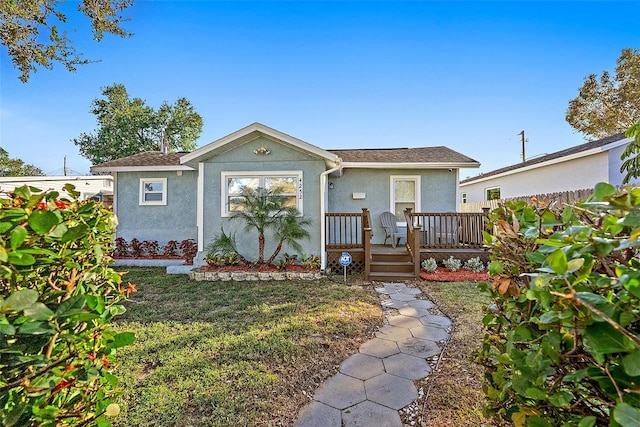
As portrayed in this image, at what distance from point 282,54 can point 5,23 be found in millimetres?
7495

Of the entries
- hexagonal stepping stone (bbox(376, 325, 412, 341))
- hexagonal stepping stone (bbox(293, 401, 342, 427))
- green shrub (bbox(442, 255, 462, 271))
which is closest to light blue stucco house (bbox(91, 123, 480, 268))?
green shrub (bbox(442, 255, 462, 271))

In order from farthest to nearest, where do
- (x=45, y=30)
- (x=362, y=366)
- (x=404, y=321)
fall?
(x=45, y=30)
(x=404, y=321)
(x=362, y=366)

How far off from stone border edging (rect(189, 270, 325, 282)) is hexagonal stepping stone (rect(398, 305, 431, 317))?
277 centimetres

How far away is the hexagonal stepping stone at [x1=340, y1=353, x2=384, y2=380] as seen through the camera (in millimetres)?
2971

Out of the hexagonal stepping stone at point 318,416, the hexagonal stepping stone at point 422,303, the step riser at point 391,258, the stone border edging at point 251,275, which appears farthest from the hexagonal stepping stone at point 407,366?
the step riser at point 391,258

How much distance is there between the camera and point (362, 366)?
10.3 ft

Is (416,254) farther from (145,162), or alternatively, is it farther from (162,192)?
(145,162)

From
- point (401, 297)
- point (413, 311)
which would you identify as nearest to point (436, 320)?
point (413, 311)

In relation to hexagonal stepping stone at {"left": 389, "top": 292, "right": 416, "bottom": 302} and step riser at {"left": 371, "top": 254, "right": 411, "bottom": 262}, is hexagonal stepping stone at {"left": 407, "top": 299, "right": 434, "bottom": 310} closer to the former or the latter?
Result: hexagonal stepping stone at {"left": 389, "top": 292, "right": 416, "bottom": 302}

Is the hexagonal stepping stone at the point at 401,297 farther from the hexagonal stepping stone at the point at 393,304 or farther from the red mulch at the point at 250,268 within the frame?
the red mulch at the point at 250,268

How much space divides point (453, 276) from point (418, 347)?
4183 millimetres

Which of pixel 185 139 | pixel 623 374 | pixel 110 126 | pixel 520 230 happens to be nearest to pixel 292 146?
pixel 520 230

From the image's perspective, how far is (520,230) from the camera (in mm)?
1476

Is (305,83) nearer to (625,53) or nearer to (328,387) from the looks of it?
(328,387)
